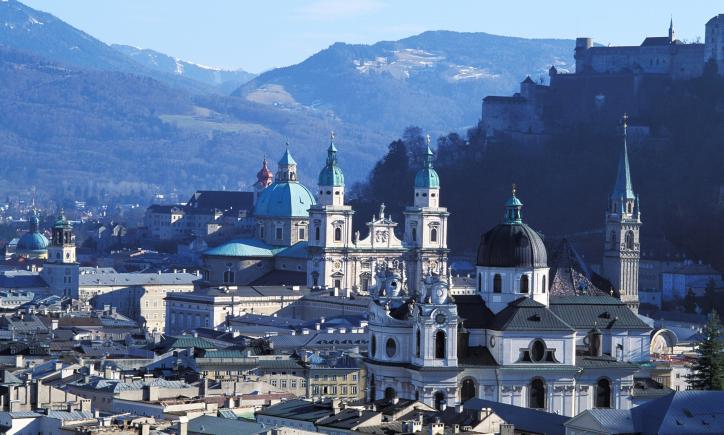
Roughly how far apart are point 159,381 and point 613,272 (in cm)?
4443

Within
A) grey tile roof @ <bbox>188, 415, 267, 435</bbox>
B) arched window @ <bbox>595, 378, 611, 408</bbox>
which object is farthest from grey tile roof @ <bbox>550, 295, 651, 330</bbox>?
grey tile roof @ <bbox>188, 415, 267, 435</bbox>

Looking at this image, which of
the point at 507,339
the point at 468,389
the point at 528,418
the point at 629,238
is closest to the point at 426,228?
the point at 629,238

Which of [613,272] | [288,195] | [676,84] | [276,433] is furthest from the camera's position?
[676,84]

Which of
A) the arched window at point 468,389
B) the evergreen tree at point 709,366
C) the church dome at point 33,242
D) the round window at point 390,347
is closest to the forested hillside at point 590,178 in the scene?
the church dome at point 33,242

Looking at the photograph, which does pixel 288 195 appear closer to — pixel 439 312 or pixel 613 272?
pixel 613 272

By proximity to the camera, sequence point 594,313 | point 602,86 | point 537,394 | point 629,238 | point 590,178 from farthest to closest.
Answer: point 602,86 → point 590,178 → point 629,238 → point 594,313 → point 537,394

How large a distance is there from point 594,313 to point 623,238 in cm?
3720

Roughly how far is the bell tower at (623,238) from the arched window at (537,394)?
39.5 metres

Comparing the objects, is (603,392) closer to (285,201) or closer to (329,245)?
(329,245)

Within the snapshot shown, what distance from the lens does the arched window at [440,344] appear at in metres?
65.2

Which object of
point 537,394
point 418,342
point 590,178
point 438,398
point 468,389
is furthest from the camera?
point 590,178

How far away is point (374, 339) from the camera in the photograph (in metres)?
67.3

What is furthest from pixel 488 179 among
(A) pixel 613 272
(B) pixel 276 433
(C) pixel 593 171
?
(B) pixel 276 433

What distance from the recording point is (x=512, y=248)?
225 ft
